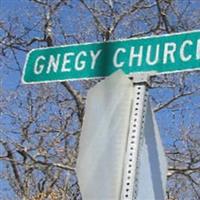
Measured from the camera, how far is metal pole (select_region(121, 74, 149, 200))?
182 centimetres

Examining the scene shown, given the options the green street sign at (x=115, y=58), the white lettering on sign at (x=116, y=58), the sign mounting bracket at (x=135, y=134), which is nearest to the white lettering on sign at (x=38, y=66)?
the green street sign at (x=115, y=58)

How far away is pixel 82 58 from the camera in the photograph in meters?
2.31

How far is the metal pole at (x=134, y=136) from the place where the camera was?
1824mm

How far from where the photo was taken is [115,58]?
87.4 inches

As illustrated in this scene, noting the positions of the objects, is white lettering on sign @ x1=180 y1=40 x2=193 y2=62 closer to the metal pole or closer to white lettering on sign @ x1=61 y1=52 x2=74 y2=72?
the metal pole

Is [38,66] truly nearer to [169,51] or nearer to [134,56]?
[134,56]

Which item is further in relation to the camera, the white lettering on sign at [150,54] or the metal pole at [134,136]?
the white lettering on sign at [150,54]

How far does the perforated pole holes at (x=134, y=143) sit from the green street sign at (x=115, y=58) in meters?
0.16

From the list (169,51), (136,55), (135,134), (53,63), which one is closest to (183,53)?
(169,51)

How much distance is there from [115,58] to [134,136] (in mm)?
435

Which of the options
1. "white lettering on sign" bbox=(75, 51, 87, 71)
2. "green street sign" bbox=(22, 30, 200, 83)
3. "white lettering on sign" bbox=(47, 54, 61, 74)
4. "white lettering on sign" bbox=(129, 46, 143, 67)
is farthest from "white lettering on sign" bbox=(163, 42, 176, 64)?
"white lettering on sign" bbox=(47, 54, 61, 74)

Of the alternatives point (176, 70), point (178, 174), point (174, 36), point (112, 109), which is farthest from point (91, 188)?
point (178, 174)

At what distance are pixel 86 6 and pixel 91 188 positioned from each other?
7257 mm

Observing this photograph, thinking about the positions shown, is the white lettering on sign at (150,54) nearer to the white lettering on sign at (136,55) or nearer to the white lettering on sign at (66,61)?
the white lettering on sign at (136,55)
